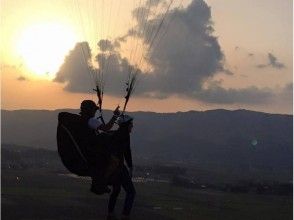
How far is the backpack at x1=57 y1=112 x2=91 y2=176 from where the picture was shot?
10086 millimetres

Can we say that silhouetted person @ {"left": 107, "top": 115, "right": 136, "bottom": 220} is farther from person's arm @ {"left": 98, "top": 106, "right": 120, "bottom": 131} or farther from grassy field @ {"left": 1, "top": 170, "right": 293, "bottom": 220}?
grassy field @ {"left": 1, "top": 170, "right": 293, "bottom": 220}

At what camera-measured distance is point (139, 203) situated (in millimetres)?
84812

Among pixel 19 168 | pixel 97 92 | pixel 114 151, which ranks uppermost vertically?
pixel 97 92

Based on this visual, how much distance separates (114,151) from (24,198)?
74.8m

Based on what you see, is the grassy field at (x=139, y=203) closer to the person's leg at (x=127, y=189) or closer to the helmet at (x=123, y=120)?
the person's leg at (x=127, y=189)

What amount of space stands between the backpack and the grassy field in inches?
1963

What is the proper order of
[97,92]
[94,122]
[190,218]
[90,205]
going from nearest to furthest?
[94,122], [97,92], [190,218], [90,205]

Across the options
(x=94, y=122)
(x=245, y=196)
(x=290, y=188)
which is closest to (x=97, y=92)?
→ (x=94, y=122)

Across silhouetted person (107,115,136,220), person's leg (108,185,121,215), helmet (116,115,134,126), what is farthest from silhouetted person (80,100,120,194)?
helmet (116,115,134,126)

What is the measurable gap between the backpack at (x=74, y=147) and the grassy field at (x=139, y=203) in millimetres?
49860

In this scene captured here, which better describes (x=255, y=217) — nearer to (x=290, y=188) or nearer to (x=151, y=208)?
(x=151, y=208)

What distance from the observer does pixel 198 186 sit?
421ft

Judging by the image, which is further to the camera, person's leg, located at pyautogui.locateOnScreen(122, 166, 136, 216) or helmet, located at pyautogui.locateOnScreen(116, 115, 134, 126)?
person's leg, located at pyautogui.locateOnScreen(122, 166, 136, 216)

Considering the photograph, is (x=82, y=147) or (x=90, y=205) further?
(x=90, y=205)
